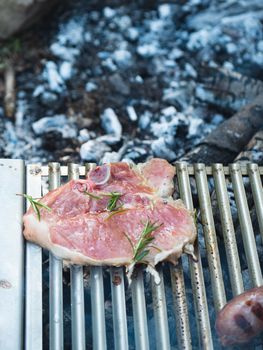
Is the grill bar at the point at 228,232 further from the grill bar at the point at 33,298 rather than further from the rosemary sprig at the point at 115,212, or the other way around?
the grill bar at the point at 33,298

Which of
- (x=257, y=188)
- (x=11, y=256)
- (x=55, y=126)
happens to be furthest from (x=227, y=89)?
(x=11, y=256)

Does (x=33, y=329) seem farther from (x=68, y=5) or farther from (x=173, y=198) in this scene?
(x=68, y=5)

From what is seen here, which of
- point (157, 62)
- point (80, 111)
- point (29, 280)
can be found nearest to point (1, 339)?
point (29, 280)

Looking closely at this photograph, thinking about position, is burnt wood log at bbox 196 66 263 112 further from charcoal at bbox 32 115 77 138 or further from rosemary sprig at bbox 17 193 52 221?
rosemary sprig at bbox 17 193 52 221

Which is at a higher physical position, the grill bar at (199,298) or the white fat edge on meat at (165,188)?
the white fat edge on meat at (165,188)

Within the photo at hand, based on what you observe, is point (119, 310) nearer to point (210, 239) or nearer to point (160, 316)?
point (160, 316)

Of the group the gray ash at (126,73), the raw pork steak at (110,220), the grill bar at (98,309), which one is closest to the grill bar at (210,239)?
the raw pork steak at (110,220)

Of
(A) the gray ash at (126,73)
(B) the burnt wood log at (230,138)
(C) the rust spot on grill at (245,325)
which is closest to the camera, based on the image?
(C) the rust spot on grill at (245,325)

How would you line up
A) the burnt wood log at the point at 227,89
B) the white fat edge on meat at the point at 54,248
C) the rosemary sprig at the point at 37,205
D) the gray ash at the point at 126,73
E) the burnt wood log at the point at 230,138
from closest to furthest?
the white fat edge on meat at the point at 54,248, the rosemary sprig at the point at 37,205, the burnt wood log at the point at 230,138, the gray ash at the point at 126,73, the burnt wood log at the point at 227,89
